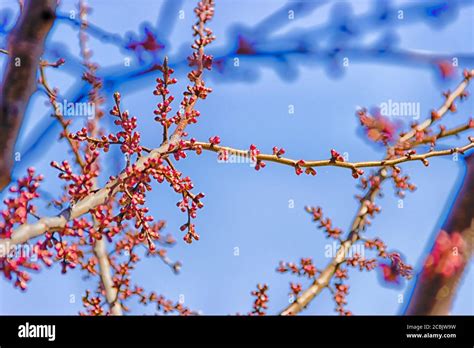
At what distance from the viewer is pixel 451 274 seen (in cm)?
222

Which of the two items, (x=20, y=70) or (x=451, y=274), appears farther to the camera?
(x=451, y=274)

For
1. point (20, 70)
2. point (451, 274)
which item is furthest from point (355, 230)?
point (20, 70)

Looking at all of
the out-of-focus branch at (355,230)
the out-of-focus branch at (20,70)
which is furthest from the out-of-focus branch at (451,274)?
the out-of-focus branch at (20,70)

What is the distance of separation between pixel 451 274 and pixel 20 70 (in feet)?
7.29

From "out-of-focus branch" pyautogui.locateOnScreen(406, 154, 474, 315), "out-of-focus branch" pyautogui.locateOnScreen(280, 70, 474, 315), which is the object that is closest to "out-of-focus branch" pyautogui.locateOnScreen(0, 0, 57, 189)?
"out-of-focus branch" pyautogui.locateOnScreen(280, 70, 474, 315)

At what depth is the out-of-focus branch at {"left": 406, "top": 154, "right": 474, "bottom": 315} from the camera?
82.6 inches

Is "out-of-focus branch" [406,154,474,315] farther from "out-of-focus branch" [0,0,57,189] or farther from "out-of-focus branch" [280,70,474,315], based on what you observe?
"out-of-focus branch" [0,0,57,189]

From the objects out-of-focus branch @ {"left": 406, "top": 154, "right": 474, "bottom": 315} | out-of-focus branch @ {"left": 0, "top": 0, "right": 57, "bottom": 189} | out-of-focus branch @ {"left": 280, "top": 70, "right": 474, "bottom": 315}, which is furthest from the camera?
out-of-focus branch @ {"left": 280, "top": 70, "right": 474, "bottom": 315}

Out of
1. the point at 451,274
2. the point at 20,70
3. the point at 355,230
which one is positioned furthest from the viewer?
the point at 355,230

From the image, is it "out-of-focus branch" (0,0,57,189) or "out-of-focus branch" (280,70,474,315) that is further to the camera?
"out-of-focus branch" (280,70,474,315)

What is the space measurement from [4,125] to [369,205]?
2.16 meters

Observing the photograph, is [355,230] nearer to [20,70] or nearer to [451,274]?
[451,274]

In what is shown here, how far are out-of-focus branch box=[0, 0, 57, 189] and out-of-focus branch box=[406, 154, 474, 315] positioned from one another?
1.98m

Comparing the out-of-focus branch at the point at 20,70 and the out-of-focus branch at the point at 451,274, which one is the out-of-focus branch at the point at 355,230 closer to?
the out-of-focus branch at the point at 451,274
